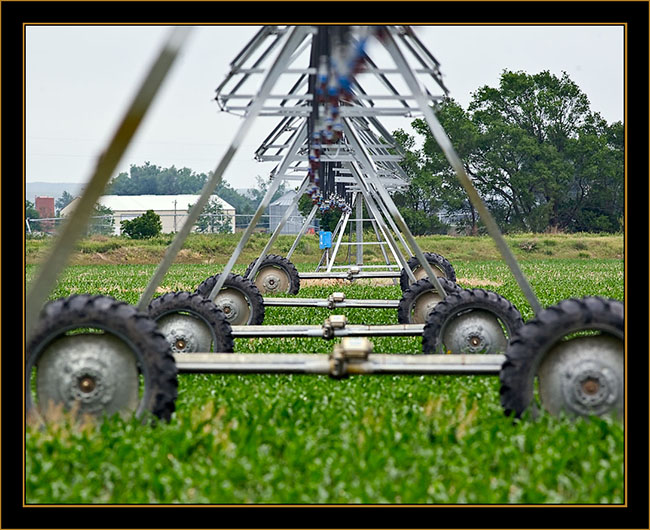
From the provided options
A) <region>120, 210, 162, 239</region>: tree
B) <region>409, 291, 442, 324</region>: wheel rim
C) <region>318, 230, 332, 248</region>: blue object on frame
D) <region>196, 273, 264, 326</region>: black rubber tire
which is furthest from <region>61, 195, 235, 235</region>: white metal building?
<region>409, 291, 442, 324</region>: wheel rim

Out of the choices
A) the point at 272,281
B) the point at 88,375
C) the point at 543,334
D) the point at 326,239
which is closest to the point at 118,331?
the point at 88,375

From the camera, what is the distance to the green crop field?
182 inches

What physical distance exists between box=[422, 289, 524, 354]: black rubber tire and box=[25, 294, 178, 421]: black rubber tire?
3.40 meters

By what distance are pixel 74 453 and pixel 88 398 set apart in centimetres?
65

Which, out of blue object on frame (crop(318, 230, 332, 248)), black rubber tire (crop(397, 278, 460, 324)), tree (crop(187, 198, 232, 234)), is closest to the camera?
black rubber tire (crop(397, 278, 460, 324))

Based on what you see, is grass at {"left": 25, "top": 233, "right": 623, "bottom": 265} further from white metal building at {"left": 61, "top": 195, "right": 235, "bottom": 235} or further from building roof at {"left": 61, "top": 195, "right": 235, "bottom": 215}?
building roof at {"left": 61, "top": 195, "right": 235, "bottom": 215}

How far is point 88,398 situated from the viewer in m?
5.76

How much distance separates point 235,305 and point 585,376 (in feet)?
24.5

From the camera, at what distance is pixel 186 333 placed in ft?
28.1

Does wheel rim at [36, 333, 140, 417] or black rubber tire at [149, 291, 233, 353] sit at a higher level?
black rubber tire at [149, 291, 233, 353]

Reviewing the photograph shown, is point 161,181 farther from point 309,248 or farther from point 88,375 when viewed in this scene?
point 88,375

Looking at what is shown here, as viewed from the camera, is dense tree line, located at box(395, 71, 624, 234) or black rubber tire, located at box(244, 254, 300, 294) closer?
black rubber tire, located at box(244, 254, 300, 294)

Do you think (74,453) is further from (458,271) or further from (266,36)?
(458,271)
